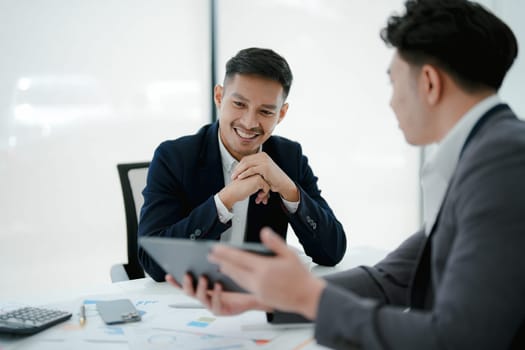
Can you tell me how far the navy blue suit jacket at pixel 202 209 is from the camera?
1.77m

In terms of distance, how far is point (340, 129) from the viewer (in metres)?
4.55

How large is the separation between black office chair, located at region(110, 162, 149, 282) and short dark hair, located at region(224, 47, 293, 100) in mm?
634

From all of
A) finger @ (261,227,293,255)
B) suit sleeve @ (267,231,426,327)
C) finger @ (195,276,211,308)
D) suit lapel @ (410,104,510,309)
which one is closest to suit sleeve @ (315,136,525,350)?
finger @ (261,227,293,255)

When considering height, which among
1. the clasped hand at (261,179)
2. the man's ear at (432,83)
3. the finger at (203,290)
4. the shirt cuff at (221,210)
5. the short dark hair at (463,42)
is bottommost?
the finger at (203,290)

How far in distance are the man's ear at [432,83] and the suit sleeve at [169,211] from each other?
2.83 ft

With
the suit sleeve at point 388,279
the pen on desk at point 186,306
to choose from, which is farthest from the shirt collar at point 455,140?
the pen on desk at point 186,306

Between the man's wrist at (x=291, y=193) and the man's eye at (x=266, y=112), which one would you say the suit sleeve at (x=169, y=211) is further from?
the man's eye at (x=266, y=112)

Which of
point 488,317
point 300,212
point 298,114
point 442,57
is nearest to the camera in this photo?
point 488,317

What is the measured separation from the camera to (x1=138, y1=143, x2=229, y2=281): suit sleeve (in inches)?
68.7

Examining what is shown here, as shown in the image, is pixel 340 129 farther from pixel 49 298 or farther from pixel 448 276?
pixel 448 276

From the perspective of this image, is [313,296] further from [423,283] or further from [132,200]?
[132,200]

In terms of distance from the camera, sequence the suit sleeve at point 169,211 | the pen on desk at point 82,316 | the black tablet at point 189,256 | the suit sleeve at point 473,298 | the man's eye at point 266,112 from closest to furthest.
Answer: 1. the suit sleeve at point 473,298
2. the black tablet at point 189,256
3. the pen on desk at point 82,316
4. the suit sleeve at point 169,211
5. the man's eye at point 266,112

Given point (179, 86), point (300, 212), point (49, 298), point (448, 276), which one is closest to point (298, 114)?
point (179, 86)

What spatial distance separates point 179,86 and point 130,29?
0.55 metres
